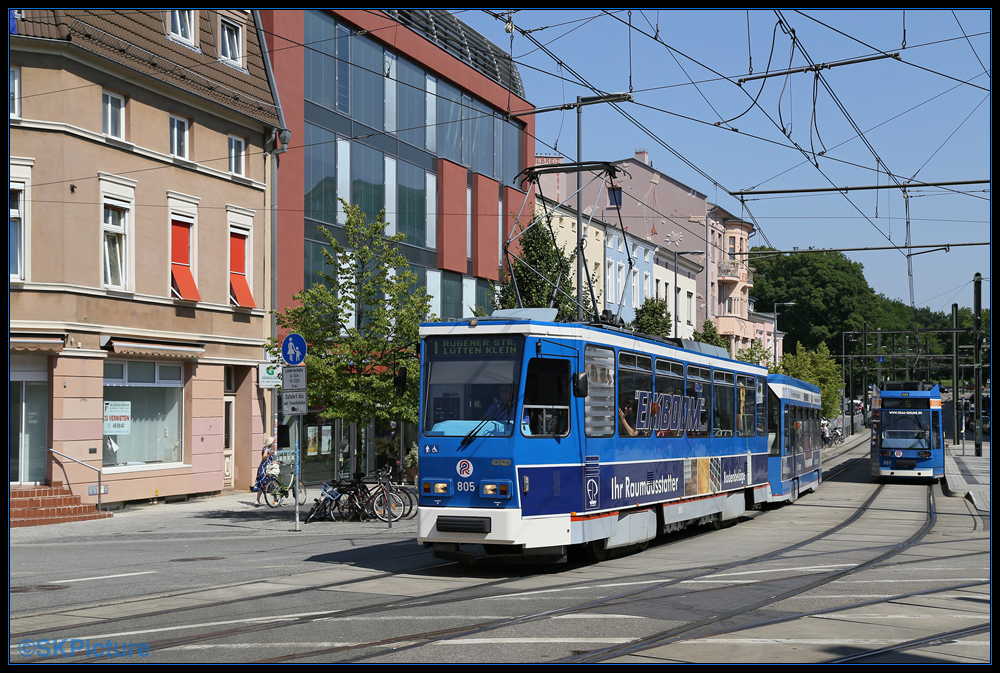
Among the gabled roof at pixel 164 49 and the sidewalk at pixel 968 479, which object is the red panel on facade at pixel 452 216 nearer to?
the gabled roof at pixel 164 49

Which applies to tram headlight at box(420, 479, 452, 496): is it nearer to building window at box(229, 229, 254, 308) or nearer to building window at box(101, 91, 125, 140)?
building window at box(101, 91, 125, 140)

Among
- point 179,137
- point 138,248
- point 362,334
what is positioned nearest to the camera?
point 362,334

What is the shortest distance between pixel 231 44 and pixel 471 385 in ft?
60.9

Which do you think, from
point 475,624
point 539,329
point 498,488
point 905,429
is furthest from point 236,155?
point 905,429

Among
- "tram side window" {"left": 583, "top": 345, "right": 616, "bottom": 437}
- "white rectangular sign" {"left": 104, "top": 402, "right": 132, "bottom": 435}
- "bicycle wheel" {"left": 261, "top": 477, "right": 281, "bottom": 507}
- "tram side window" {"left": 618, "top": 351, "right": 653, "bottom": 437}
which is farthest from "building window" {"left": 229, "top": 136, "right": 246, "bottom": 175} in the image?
"tram side window" {"left": 583, "top": 345, "right": 616, "bottom": 437}

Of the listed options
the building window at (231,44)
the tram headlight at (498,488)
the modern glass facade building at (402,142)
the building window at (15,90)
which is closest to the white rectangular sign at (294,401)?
the tram headlight at (498,488)

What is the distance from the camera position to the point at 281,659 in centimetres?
803

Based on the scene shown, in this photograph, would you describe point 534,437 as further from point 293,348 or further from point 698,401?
point 293,348

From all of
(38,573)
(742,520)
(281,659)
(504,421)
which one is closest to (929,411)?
(742,520)

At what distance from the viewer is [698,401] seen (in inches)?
750

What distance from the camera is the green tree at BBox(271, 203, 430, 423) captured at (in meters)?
21.0

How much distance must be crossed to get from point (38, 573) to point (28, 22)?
1321cm

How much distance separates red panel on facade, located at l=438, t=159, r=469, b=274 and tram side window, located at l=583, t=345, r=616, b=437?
81.6ft

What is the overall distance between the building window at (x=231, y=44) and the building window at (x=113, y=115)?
4201mm
